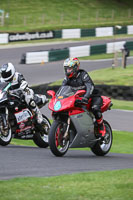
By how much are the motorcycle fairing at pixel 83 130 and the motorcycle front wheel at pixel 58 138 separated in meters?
0.17

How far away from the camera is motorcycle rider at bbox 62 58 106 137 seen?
857cm

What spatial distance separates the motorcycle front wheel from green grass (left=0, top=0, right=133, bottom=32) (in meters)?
28.3

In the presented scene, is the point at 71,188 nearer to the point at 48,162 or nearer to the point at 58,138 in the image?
the point at 48,162

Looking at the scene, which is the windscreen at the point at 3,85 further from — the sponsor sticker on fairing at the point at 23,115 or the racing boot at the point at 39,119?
the racing boot at the point at 39,119

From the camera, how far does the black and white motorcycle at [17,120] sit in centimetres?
925

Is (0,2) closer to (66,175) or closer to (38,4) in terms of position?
(38,4)

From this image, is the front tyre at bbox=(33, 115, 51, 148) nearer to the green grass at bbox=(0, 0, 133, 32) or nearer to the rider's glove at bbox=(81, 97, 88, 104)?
the rider's glove at bbox=(81, 97, 88, 104)

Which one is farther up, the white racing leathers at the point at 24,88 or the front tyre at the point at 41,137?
the white racing leathers at the point at 24,88

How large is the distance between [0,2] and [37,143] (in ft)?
107

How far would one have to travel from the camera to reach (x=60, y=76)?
22797mm

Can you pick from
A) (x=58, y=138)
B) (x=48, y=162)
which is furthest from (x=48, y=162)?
(x=58, y=138)

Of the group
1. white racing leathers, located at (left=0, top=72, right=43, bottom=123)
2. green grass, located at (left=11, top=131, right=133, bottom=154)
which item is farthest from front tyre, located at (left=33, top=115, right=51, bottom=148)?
green grass, located at (left=11, top=131, right=133, bottom=154)

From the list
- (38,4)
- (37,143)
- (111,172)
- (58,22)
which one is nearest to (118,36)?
(58,22)

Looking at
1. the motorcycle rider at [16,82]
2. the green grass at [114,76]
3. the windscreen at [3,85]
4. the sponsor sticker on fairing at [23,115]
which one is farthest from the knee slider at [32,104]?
the green grass at [114,76]
